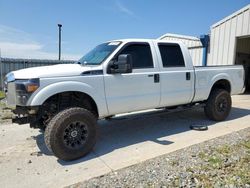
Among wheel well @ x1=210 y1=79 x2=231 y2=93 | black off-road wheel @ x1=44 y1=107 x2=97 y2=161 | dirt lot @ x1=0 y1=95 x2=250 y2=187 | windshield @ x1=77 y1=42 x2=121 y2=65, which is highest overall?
windshield @ x1=77 y1=42 x2=121 y2=65

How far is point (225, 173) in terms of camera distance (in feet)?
11.8

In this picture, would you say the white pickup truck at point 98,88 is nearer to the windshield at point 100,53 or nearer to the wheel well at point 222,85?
the windshield at point 100,53

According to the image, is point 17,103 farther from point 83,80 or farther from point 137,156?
point 137,156

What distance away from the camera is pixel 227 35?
1225 cm

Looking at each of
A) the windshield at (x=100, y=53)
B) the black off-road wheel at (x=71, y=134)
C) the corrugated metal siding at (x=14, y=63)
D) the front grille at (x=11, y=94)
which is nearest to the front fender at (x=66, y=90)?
the black off-road wheel at (x=71, y=134)

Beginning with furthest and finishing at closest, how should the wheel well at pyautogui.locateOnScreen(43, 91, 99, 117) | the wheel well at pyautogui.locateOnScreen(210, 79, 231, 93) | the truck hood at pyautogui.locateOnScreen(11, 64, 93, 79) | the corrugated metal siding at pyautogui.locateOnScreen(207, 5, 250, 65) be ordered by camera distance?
the corrugated metal siding at pyautogui.locateOnScreen(207, 5, 250, 65)
the wheel well at pyautogui.locateOnScreen(210, 79, 231, 93)
the wheel well at pyautogui.locateOnScreen(43, 91, 99, 117)
the truck hood at pyautogui.locateOnScreen(11, 64, 93, 79)

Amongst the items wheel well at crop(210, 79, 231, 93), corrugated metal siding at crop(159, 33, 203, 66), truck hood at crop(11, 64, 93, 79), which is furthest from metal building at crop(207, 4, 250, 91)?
truck hood at crop(11, 64, 93, 79)

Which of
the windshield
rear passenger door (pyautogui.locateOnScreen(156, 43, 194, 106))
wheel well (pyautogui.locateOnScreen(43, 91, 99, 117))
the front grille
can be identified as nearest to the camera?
the front grille

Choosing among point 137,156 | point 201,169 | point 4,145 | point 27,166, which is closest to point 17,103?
point 27,166

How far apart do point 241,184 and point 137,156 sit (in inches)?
66.3

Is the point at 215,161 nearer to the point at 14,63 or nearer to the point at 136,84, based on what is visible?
the point at 136,84

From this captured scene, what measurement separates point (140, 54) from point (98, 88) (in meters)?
1.30

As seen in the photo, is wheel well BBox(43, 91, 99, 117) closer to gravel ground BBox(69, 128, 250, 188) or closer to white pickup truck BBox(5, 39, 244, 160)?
white pickup truck BBox(5, 39, 244, 160)

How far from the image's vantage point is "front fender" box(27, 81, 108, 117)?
13.0ft
